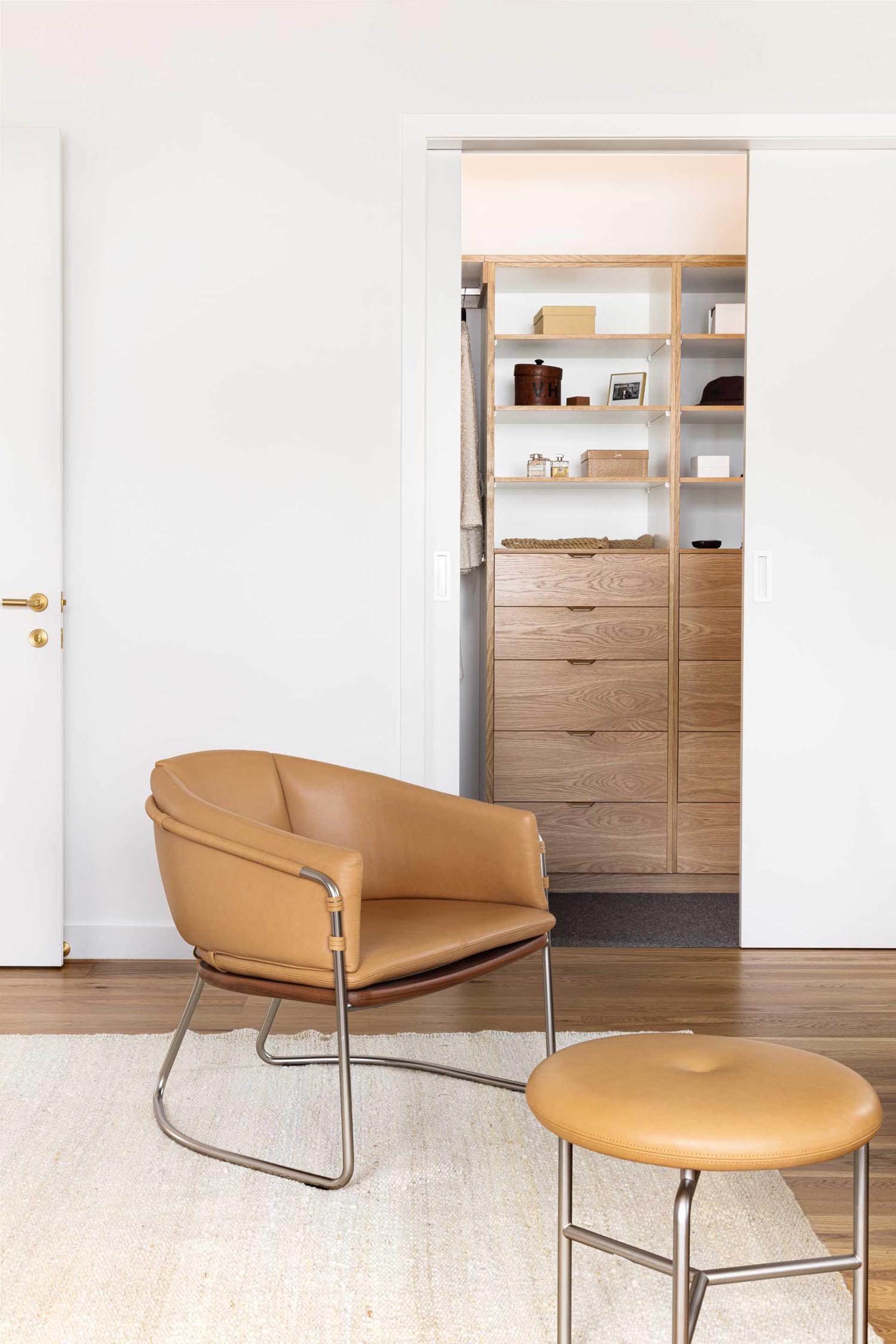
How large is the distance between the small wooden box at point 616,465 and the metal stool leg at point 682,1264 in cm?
356

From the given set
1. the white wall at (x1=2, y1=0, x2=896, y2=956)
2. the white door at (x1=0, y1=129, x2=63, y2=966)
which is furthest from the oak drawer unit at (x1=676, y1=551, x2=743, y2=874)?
the white door at (x1=0, y1=129, x2=63, y2=966)

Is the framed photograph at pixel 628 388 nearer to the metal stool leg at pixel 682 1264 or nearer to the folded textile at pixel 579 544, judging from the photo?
the folded textile at pixel 579 544

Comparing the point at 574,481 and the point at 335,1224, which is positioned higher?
the point at 574,481

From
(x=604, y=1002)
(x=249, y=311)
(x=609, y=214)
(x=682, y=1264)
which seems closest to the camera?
(x=682, y=1264)

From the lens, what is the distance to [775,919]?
3426mm

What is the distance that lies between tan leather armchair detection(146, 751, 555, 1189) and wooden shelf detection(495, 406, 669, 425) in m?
2.37

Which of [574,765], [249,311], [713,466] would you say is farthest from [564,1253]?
[713,466]

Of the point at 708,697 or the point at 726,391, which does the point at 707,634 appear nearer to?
the point at 708,697

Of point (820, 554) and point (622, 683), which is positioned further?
point (622, 683)

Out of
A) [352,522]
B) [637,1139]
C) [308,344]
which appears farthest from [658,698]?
[637,1139]

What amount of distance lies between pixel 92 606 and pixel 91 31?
1.61 metres

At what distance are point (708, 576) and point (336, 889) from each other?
2.79m

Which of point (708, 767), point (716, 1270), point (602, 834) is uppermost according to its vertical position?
point (708, 767)

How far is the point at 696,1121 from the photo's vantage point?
1.23 metres
